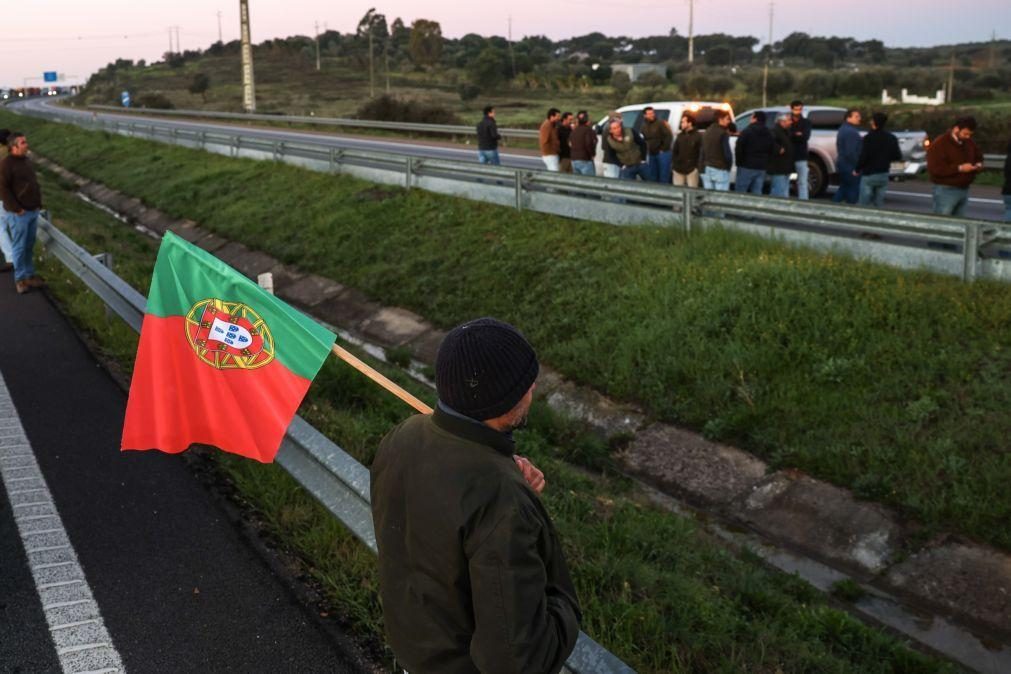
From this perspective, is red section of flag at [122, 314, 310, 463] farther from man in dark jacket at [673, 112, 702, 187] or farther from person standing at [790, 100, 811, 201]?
man in dark jacket at [673, 112, 702, 187]

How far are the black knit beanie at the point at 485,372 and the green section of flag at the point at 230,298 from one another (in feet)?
6.74

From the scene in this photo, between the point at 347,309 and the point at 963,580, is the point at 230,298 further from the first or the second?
the point at 347,309

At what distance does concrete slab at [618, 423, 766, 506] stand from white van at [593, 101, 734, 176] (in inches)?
353

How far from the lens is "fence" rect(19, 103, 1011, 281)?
9336mm

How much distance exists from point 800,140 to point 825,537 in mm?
9552

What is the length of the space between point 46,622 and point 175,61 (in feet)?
505

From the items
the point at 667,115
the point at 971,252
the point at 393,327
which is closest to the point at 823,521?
the point at 971,252

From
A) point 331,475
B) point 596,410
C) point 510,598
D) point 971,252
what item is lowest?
point 596,410

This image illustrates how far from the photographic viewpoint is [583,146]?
1805 cm

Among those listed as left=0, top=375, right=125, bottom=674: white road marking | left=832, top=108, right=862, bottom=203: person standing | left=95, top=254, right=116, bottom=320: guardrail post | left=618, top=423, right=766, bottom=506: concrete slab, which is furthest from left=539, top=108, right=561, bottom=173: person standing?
left=0, top=375, right=125, bottom=674: white road marking

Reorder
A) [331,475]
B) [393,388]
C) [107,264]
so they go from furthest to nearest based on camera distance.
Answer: [107,264]
[331,475]
[393,388]

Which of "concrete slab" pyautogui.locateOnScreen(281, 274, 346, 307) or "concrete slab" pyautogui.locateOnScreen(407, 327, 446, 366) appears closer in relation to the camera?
"concrete slab" pyautogui.locateOnScreen(407, 327, 446, 366)

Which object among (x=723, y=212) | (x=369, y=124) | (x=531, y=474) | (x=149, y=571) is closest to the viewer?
(x=531, y=474)

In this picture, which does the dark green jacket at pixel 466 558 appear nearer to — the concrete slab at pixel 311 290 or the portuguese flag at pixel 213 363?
the portuguese flag at pixel 213 363
